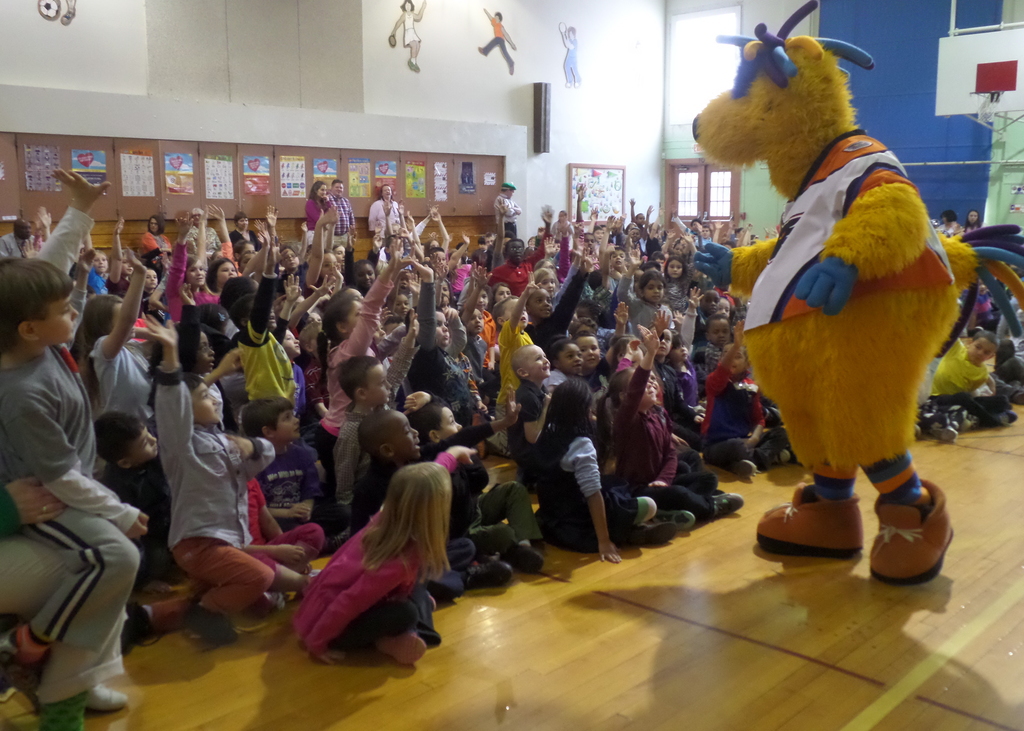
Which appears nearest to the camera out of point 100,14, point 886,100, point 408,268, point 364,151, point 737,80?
point 737,80

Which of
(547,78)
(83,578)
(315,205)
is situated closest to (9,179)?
(315,205)

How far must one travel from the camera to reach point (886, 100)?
14164 mm

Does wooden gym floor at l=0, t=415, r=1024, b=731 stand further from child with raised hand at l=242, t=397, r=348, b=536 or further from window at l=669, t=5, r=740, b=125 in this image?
window at l=669, t=5, r=740, b=125

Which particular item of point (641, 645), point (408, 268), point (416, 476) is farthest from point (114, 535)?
point (408, 268)

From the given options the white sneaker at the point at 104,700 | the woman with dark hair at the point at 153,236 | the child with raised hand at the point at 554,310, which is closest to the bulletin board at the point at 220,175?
the woman with dark hair at the point at 153,236

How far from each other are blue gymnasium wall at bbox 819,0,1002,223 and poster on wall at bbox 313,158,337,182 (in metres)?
7.78

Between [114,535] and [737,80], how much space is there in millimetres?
2681

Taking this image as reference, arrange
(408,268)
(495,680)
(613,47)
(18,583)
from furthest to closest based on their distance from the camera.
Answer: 1. (613,47)
2. (408,268)
3. (495,680)
4. (18,583)

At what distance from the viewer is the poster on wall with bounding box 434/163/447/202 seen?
12586 millimetres

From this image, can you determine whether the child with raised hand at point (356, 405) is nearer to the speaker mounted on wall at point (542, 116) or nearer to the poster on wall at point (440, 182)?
the poster on wall at point (440, 182)

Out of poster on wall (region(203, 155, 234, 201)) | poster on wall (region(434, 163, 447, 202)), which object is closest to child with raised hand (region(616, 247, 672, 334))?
poster on wall (region(203, 155, 234, 201))

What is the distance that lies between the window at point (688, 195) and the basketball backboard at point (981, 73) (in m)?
4.99

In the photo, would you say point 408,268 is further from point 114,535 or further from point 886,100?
point 886,100

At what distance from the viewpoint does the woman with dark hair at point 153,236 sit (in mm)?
9305
